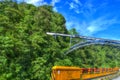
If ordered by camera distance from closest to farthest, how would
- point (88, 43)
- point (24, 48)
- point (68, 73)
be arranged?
1. point (68, 73)
2. point (24, 48)
3. point (88, 43)

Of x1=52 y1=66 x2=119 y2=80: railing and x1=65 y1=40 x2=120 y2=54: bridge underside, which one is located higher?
x1=65 y1=40 x2=120 y2=54: bridge underside

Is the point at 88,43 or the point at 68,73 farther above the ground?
the point at 88,43

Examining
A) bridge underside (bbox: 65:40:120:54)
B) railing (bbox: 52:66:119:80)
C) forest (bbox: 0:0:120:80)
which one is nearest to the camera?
railing (bbox: 52:66:119:80)

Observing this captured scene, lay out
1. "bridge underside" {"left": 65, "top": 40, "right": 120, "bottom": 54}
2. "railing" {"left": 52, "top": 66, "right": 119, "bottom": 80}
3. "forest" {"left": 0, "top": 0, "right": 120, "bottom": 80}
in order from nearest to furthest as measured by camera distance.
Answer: "railing" {"left": 52, "top": 66, "right": 119, "bottom": 80}, "forest" {"left": 0, "top": 0, "right": 120, "bottom": 80}, "bridge underside" {"left": 65, "top": 40, "right": 120, "bottom": 54}

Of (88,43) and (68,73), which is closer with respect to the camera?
(68,73)

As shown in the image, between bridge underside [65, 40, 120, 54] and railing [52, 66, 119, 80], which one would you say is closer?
railing [52, 66, 119, 80]

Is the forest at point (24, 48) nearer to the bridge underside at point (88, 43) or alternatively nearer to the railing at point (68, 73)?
the railing at point (68, 73)

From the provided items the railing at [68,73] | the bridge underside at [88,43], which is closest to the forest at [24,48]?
the railing at [68,73]

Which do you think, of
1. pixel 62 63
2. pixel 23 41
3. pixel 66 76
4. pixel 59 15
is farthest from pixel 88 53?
pixel 66 76

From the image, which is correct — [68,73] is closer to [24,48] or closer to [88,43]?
[24,48]

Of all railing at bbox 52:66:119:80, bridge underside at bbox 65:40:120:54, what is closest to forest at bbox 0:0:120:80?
railing at bbox 52:66:119:80

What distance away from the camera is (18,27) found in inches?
1206

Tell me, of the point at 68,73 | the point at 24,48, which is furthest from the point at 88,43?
the point at 68,73

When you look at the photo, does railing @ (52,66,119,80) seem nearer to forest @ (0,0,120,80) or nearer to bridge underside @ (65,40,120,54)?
forest @ (0,0,120,80)
